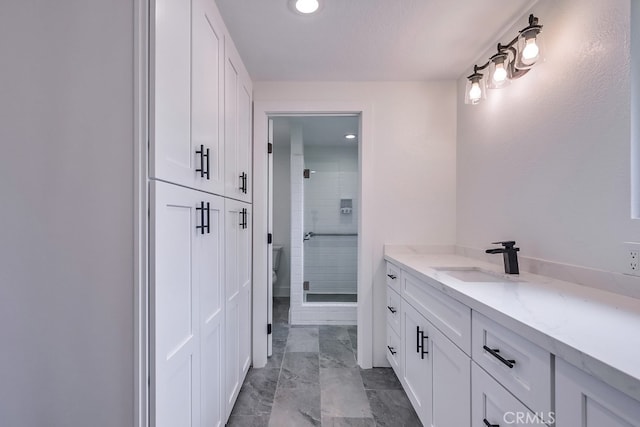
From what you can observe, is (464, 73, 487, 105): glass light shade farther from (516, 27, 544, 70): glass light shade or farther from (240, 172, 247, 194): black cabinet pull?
(240, 172, 247, 194): black cabinet pull

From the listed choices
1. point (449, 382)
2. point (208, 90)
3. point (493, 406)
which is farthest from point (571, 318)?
point (208, 90)

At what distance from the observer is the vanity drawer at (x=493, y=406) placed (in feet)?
2.42

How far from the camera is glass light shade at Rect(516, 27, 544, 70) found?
125cm

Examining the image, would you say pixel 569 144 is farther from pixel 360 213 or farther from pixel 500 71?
pixel 360 213

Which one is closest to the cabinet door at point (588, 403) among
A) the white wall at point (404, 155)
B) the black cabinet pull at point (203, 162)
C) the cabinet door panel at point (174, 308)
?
the cabinet door panel at point (174, 308)

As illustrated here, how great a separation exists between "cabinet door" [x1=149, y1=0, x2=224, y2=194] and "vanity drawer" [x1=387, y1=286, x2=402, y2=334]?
1.37 m

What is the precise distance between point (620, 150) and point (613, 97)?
0.66ft

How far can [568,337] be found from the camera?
2.04ft

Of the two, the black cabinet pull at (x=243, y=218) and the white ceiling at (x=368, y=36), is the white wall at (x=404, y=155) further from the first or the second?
the black cabinet pull at (x=243, y=218)

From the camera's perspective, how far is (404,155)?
7.18ft

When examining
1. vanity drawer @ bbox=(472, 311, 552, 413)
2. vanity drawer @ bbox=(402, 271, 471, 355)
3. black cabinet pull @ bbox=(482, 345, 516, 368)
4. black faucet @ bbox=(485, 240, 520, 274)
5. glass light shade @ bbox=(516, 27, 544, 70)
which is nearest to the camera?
vanity drawer @ bbox=(472, 311, 552, 413)

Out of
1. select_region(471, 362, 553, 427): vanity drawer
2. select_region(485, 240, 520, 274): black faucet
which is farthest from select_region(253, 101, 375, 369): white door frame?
select_region(471, 362, 553, 427): vanity drawer
